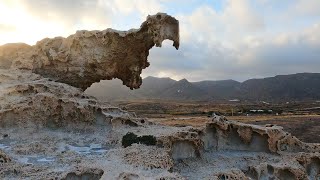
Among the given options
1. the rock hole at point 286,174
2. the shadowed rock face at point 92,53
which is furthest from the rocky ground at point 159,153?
the shadowed rock face at point 92,53

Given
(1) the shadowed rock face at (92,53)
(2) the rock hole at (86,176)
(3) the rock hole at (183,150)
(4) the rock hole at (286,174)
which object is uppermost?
(1) the shadowed rock face at (92,53)

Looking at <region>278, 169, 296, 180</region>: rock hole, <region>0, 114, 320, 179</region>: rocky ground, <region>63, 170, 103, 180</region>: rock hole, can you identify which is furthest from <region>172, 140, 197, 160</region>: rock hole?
<region>63, 170, 103, 180</region>: rock hole

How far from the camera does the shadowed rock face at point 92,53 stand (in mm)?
30297

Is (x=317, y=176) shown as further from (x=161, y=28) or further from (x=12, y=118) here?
(x=12, y=118)

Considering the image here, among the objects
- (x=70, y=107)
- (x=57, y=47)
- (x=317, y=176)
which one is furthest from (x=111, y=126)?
(x=317, y=176)

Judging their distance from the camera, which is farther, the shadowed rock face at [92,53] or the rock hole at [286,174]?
the shadowed rock face at [92,53]

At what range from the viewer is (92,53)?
30.9 m

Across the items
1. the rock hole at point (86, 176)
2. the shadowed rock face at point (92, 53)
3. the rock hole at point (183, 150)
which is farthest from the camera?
the shadowed rock face at point (92, 53)

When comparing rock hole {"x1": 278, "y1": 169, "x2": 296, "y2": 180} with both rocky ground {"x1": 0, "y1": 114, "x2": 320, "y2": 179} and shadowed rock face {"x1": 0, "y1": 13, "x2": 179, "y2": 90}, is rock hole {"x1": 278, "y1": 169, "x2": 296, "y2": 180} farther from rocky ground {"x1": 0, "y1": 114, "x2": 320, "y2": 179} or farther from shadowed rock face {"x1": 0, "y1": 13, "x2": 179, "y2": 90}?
shadowed rock face {"x1": 0, "y1": 13, "x2": 179, "y2": 90}

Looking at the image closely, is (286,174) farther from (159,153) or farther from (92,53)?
(92,53)

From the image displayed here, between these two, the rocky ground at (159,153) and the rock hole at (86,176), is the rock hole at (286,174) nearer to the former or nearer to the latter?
the rocky ground at (159,153)

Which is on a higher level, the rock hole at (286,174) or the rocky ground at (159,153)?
the rocky ground at (159,153)

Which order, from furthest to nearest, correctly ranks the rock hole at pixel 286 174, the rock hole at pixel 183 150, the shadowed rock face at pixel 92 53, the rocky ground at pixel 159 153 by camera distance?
the shadowed rock face at pixel 92 53
the rock hole at pixel 286 174
the rock hole at pixel 183 150
the rocky ground at pixel 159 153

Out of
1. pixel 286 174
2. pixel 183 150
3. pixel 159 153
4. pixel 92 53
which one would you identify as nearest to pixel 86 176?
pixel 159 153
